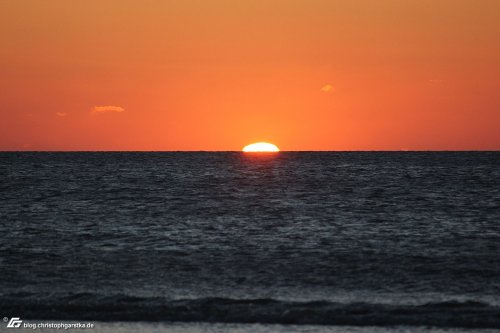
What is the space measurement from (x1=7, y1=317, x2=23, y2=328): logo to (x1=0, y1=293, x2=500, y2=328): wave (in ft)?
1.24

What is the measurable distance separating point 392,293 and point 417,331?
18.1 ft

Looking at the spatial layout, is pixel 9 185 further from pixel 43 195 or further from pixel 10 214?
pixel 10 214

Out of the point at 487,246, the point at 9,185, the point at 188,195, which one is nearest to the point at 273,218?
the point at 487,246

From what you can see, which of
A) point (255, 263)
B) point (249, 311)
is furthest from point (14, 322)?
point (255, 263)

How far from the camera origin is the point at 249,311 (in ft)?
61.6

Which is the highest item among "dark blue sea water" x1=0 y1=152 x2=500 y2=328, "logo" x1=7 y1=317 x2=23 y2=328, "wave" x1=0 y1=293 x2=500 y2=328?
"logo" x1=7 y1=317 x2=23 y2=328

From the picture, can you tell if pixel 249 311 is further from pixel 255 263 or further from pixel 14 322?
pixel 255 263

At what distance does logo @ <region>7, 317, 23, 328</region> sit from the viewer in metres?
17.1

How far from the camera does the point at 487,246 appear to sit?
112ft

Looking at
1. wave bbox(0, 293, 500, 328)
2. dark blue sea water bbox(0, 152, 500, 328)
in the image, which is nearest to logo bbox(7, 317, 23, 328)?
wave bbox(0, 293, 500, 328)

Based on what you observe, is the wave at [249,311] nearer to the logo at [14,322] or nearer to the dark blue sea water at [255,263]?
the dark blue sea water at [255,263]

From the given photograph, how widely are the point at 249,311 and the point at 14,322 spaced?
235 inches

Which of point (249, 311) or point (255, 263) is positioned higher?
point (249, 311)

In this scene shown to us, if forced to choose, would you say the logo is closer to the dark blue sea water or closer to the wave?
the wave
